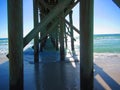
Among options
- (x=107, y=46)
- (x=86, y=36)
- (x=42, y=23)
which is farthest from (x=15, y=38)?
(x=107, y=46)

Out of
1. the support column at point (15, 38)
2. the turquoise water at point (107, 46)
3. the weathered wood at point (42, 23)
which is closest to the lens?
the support column at point (15, 38)

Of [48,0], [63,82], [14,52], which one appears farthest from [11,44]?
[48,0]

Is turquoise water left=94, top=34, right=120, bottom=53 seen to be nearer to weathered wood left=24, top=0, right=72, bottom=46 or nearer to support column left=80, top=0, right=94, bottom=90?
weathered wood left=24, top=0, right=72, bottom=46

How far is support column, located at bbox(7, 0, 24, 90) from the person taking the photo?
3766 millimetres

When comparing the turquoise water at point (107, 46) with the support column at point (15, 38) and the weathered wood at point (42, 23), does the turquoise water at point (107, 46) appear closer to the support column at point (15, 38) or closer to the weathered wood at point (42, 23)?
the weathered wood at point (42, 23)

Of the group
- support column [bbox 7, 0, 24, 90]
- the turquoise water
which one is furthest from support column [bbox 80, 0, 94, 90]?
the turquoise water

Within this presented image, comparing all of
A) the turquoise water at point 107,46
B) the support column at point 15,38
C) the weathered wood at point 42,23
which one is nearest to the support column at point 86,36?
the weathered wood at point 42,23

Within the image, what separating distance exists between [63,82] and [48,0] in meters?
7.05

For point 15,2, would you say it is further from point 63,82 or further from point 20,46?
point 63,82

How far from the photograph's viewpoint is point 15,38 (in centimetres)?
380

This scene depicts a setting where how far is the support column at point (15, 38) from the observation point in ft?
12.4

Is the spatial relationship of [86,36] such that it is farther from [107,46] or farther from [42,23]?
[107,46]

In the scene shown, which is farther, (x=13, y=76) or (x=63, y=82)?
(x=63, y=82)

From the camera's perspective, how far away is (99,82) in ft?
17.1
